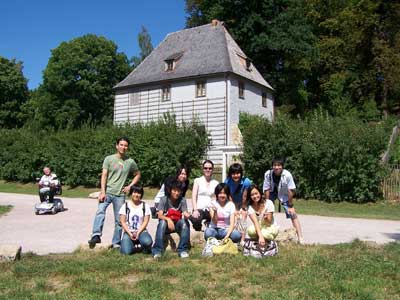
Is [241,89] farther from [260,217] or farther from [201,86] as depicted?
[260,217]

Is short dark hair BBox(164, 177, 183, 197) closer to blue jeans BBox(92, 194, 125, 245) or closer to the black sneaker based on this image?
blue jeans BBox(92, 194, 125, 245)

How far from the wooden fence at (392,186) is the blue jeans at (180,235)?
48.0ft

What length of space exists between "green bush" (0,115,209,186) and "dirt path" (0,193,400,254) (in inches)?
400

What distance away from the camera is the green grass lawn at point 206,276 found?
5246 millimetres

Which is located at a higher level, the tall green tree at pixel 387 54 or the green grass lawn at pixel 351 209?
the tall green tree at pixel 387 54

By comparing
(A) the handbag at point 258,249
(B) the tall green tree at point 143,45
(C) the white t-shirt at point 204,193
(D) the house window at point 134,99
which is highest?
(B) the tall green tree at point 143,45

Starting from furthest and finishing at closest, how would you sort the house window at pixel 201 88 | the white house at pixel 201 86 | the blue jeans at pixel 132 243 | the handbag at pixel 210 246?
the house window at pixel 201 88 → the white house at pixel 201 86 → the blue jeans at pixel 132 243 → the handbag at pixel 210 246

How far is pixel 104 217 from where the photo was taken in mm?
8406

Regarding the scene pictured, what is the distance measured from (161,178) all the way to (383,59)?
20944mm

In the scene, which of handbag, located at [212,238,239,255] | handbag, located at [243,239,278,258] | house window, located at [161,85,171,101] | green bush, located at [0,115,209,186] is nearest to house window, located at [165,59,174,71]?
house window, located at [161,85,171,101]


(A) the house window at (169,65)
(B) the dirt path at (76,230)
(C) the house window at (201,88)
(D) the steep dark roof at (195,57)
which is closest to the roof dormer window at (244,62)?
(D) the steep dark roof at (195,57)

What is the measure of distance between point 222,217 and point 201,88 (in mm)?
26377

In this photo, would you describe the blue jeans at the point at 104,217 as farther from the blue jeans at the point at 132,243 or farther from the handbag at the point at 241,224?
the handbag at the point at 241,224

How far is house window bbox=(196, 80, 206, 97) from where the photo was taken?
1321 inches
